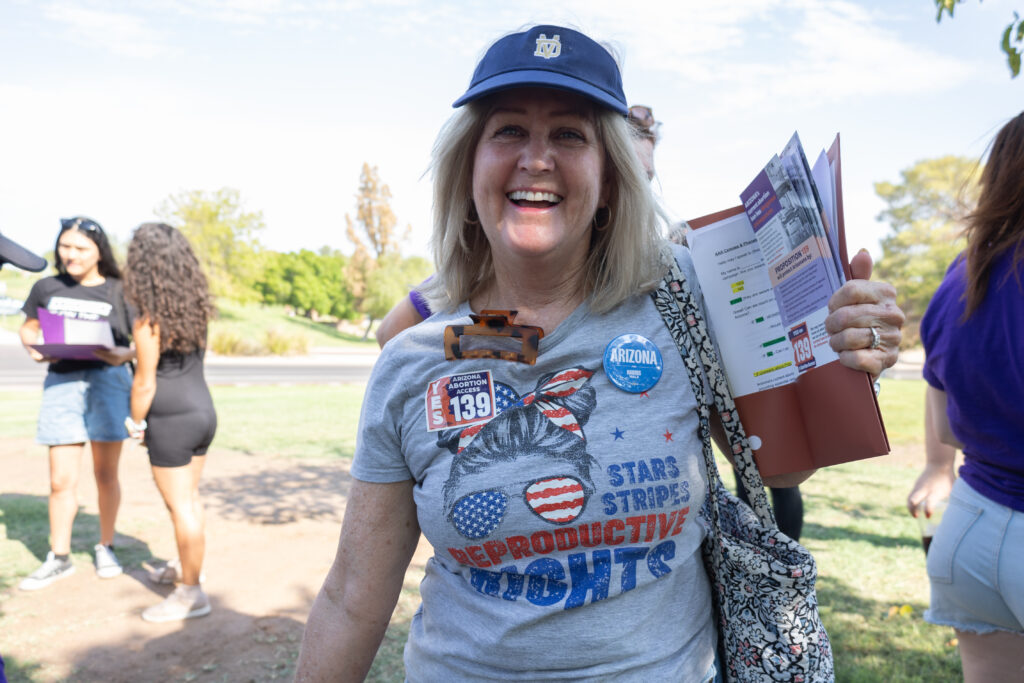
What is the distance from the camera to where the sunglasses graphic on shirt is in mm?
1503

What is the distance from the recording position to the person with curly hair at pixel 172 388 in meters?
4.38

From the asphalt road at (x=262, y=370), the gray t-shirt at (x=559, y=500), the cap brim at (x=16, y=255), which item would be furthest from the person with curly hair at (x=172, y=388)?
the asphalt road at (x=262, y=370)

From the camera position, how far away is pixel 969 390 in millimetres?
1992

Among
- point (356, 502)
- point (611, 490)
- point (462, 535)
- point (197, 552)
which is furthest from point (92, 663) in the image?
point (611, 490)

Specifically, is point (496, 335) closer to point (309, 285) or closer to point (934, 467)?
point (934, 467)

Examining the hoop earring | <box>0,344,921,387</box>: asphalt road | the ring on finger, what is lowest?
<box>0,344,921,387</box>: asphalt road

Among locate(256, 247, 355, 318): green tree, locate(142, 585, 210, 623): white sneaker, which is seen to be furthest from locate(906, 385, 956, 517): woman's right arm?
locate(256, 247, 355, 318): green tree

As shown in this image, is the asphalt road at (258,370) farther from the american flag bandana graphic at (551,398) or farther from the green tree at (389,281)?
the american flag bandana graphic at (551,398)

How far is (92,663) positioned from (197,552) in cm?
81

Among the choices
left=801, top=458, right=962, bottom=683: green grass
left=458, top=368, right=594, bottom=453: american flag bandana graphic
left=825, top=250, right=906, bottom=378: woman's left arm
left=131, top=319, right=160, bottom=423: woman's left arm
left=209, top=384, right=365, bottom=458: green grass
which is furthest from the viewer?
left=209, top=384, right=365, bottom=458: green grass

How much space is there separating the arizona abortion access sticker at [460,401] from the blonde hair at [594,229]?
304 mm

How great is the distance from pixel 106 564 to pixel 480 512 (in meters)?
4.74

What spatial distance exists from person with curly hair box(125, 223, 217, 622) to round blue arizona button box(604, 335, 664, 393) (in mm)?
3609

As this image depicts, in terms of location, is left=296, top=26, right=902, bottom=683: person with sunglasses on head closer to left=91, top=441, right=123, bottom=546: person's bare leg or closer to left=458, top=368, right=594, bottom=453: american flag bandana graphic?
left=458, top=368, right=594, bottom=453: american flag bandana graphic
